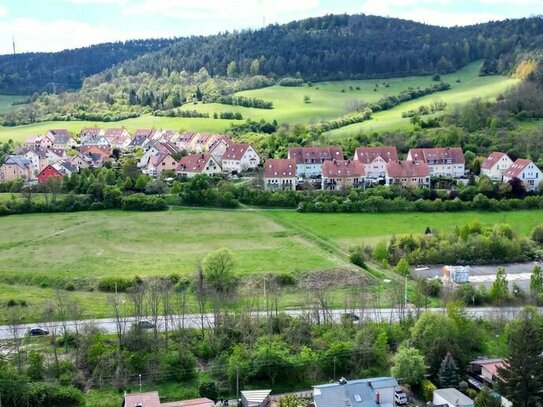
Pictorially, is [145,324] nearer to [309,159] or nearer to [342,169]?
[342,169]

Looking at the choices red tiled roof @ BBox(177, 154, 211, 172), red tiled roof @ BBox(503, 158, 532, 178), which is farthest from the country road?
red tiled roof @ BBox(177, 154, 211, 172)

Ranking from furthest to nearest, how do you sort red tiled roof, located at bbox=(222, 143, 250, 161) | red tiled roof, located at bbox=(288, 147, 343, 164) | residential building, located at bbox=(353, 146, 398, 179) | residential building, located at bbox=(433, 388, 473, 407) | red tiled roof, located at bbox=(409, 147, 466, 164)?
red tiled roof, located at bbox=(222, 143, 250, 161), red tiled roof, located at bbox=(288, 147, 343, 164), red tiled roof, located at bbox=(409, 147, 466, 164), residential building, located at bbox=(353, 146, 398, 179), residential building, located at bbox=(433, 388, 473, 407)

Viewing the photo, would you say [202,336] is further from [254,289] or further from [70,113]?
[70,113]

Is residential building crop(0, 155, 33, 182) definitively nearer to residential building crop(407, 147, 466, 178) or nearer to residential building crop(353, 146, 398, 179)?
residential building crop(353, 146, 398, 179)

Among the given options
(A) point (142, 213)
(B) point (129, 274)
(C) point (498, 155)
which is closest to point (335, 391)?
(B) point (129, 274)

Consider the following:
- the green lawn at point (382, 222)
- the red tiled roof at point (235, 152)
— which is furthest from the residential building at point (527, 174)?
the red tiled roof at point (235, 152)

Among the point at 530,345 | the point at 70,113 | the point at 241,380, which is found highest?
the point at 70,113
